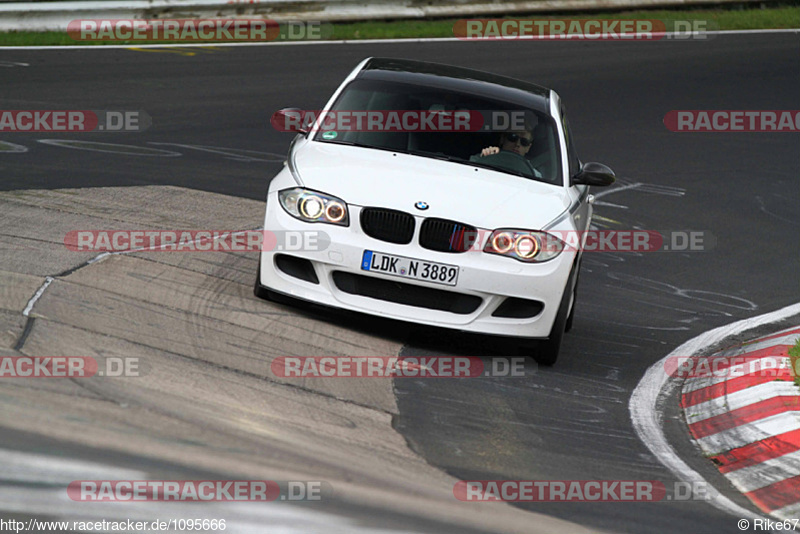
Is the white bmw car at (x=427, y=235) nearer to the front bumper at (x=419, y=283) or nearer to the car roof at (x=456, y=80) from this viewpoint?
the front bumper at (x=419, y=283)

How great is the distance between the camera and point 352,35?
2022cm

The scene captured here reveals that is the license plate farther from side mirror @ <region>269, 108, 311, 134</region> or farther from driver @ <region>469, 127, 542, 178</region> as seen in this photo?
side mirror @ <region>269, 108, 311, 134</region>

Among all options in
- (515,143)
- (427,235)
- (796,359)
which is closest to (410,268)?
(427,235)

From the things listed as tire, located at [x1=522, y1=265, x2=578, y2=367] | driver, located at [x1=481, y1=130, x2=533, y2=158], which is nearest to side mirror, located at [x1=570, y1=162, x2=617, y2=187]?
driver, located at [x1=481, y1=130, x2=533, y2=158]

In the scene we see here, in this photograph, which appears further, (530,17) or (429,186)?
(530,17)

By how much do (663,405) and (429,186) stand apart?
1.94 meters

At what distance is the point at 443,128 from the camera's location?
8023mm

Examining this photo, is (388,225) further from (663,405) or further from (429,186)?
(663,405)

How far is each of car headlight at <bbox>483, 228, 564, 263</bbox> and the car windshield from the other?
82cm

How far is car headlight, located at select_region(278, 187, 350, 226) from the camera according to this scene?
696 cm

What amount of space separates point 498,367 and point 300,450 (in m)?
2.37

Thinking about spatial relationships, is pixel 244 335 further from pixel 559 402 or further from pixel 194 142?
pixel 194 142

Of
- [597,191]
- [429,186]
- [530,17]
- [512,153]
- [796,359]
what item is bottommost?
[796,359]

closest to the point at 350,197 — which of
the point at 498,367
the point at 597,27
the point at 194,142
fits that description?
the point at 498,367
